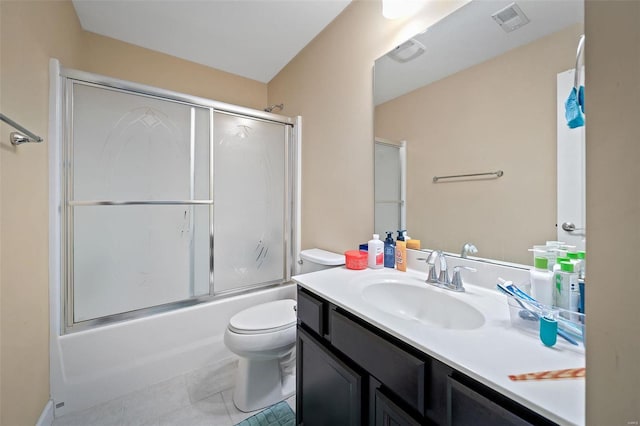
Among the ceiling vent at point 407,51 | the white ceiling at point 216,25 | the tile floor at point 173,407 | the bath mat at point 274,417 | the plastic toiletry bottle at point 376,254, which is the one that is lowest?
the bath mat at point 274,417

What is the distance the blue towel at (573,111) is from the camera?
803 mm

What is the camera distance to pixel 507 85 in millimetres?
1007

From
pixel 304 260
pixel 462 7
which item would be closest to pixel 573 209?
pixel 462 7

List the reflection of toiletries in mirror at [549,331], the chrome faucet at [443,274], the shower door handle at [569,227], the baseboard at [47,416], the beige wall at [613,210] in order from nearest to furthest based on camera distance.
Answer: the beige wall at [613,210], the reflection of toiletries in mirror at [549,331], the shower door handle at [569,227], the chrome faucet at [443,274], the baseboard at [47,416]

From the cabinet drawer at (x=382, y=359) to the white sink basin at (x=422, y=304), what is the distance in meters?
0.13

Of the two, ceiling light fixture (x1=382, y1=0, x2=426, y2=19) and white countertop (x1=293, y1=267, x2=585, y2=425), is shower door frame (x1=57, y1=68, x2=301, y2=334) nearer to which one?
ceiling light fixture (x1=382, y1=0, x2=426, y2=19)

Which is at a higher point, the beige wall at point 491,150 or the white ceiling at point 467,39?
the white ceiling at point 467,39

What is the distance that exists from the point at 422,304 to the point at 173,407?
5.04 feet

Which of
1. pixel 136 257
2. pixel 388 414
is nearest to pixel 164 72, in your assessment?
pixel 136 257

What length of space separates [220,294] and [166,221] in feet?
2.22

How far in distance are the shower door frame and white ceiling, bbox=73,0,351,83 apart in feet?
1.84

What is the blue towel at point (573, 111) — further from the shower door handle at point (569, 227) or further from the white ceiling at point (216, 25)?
the white ceiling at point (216, 25)

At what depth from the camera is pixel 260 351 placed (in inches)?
55.5

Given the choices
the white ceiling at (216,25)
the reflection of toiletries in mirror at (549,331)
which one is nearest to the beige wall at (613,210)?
the reflection of toiletries in mirror at (549,331)
